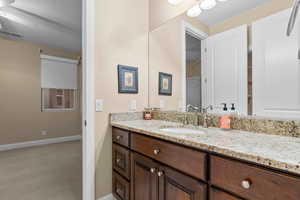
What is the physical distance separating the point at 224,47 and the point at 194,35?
41 cm

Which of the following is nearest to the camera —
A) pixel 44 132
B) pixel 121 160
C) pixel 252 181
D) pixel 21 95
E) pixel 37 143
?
pixel 252 181

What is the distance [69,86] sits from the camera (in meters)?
4.59

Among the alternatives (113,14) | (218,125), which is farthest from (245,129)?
(113,14)

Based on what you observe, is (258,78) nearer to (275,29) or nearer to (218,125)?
(275,29)

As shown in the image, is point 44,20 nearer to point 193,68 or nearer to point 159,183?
point 193,68

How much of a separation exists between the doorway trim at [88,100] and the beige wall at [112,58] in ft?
0.18

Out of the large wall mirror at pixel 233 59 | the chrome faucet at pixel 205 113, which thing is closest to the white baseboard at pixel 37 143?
the large wall mirror at pixel 233 59

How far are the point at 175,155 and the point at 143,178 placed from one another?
430 millimetres

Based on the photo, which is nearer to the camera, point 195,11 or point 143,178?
point 143,178

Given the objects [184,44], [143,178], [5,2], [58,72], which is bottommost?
[143,178]

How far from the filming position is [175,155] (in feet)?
3.19

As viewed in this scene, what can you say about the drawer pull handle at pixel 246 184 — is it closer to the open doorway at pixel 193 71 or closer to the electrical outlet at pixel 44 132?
the open doorway at pixel 193 71

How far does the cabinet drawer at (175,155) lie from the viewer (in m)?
0.83

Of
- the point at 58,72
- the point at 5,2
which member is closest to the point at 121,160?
the point at 5,2
